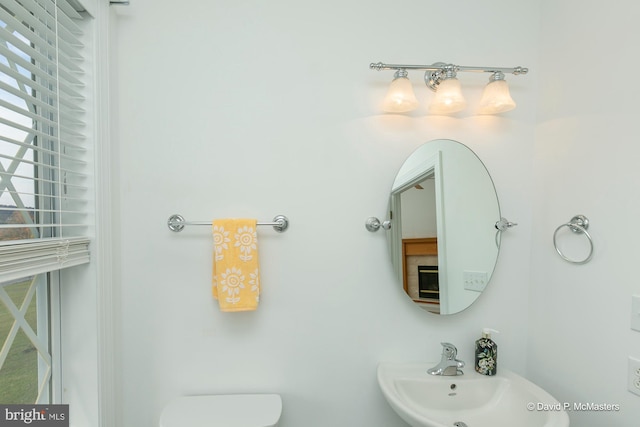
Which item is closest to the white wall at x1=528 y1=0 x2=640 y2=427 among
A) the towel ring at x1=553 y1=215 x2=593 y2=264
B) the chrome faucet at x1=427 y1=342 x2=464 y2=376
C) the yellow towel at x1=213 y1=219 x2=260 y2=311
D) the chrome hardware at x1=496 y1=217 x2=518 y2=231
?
the towel ring at x1=553 y1=215 x2=593 y2=264

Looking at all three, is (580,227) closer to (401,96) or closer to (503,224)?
(503,224)

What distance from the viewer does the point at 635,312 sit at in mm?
956

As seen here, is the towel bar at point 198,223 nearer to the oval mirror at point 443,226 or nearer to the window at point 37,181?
the window at point 37,181

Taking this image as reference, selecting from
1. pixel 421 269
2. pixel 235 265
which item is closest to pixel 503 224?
pixel 421 269

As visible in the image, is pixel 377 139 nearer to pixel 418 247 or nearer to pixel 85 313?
pixel 418 247

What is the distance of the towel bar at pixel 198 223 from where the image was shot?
1275 mm

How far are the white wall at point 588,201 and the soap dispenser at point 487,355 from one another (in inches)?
8.7

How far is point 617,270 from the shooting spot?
39.9 inches

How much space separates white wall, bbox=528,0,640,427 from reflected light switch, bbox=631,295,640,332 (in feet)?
0.07

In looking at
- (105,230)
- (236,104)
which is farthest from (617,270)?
(105,230)

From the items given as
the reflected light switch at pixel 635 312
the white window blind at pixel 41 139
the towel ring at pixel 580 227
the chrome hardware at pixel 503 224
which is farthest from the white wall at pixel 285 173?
the reflected light switch at pixel 635 312

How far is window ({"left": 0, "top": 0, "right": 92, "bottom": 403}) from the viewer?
87 cm

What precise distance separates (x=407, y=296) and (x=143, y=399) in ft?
3.90

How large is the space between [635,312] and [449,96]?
3.09ft
